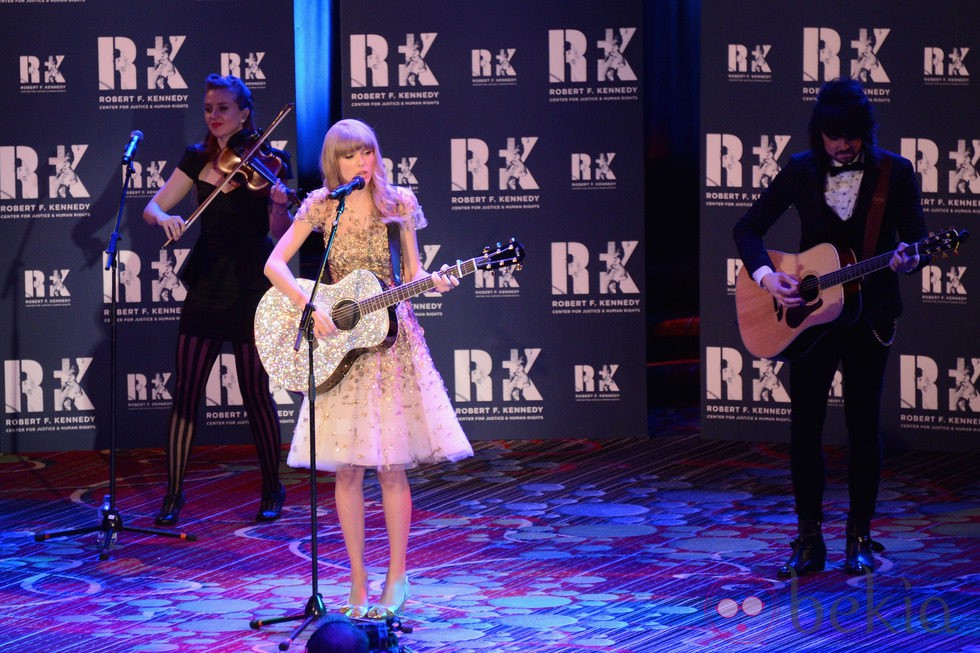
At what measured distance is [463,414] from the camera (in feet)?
25.3

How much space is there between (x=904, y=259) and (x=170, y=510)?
11.3 feet

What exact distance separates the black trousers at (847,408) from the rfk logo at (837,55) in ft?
8.69

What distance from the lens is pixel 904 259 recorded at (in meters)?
4.70

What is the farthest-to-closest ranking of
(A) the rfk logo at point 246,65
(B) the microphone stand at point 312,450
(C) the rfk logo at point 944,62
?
(A) the rfk logo at point 246,65 → (C) the rfk logo at point 944,62 → (B) the microphone stand at point 312,450

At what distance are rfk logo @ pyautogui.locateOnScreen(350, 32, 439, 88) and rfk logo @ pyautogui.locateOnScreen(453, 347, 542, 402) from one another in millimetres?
1621

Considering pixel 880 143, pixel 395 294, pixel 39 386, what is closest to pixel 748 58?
pixel 880 143

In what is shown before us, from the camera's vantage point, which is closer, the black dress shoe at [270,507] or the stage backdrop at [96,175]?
the black dress shoe at [270,507]

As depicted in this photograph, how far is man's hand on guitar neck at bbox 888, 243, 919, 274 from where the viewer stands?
471 cm

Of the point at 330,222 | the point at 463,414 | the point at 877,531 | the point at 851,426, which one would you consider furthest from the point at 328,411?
the point at 463,414

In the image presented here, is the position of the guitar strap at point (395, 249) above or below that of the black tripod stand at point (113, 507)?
above

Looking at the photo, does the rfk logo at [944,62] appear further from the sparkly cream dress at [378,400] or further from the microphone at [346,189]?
the microphone at [346,189]

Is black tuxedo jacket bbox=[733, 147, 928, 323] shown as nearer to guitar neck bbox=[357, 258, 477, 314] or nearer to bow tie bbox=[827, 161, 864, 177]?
bow tie bbox=[827, 161, 864, 177]

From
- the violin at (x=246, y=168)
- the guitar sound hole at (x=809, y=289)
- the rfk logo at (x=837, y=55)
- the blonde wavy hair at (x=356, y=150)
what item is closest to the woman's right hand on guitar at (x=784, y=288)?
the guitar sound hole at (x=809, y=289)

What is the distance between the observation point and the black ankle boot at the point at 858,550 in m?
5.10
